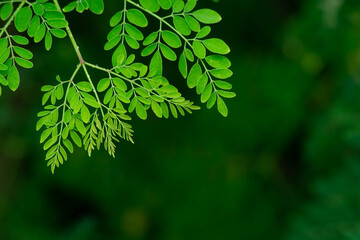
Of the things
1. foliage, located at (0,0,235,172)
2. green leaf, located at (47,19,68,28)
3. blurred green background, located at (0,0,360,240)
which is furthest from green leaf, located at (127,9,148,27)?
blurred green background, located at (0,0,360,240)

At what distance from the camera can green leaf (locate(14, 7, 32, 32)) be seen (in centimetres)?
72

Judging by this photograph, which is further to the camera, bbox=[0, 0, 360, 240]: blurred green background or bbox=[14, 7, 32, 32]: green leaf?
bbox=[0, 0, 360, 240]: blurred green background

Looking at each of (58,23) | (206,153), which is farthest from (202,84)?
(206,153)

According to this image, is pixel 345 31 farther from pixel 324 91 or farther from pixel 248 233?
pixel 248 233

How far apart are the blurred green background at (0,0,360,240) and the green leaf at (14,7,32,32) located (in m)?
1.82

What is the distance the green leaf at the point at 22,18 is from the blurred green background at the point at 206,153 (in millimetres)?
1816

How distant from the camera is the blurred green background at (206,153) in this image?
262 centimetres

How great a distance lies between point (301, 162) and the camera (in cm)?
279

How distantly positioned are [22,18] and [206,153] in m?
2.05

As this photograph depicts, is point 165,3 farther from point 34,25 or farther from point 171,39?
point 34,25

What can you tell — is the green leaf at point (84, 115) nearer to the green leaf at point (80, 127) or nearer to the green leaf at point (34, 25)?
the green leaf at point (80, 127)

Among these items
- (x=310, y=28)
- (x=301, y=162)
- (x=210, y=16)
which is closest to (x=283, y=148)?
(x=301, y=162)

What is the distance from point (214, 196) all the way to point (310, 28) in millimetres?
1022

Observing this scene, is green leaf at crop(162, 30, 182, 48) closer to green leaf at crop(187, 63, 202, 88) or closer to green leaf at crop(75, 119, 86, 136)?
green leaf at crop(187, 63, 202, 88)
